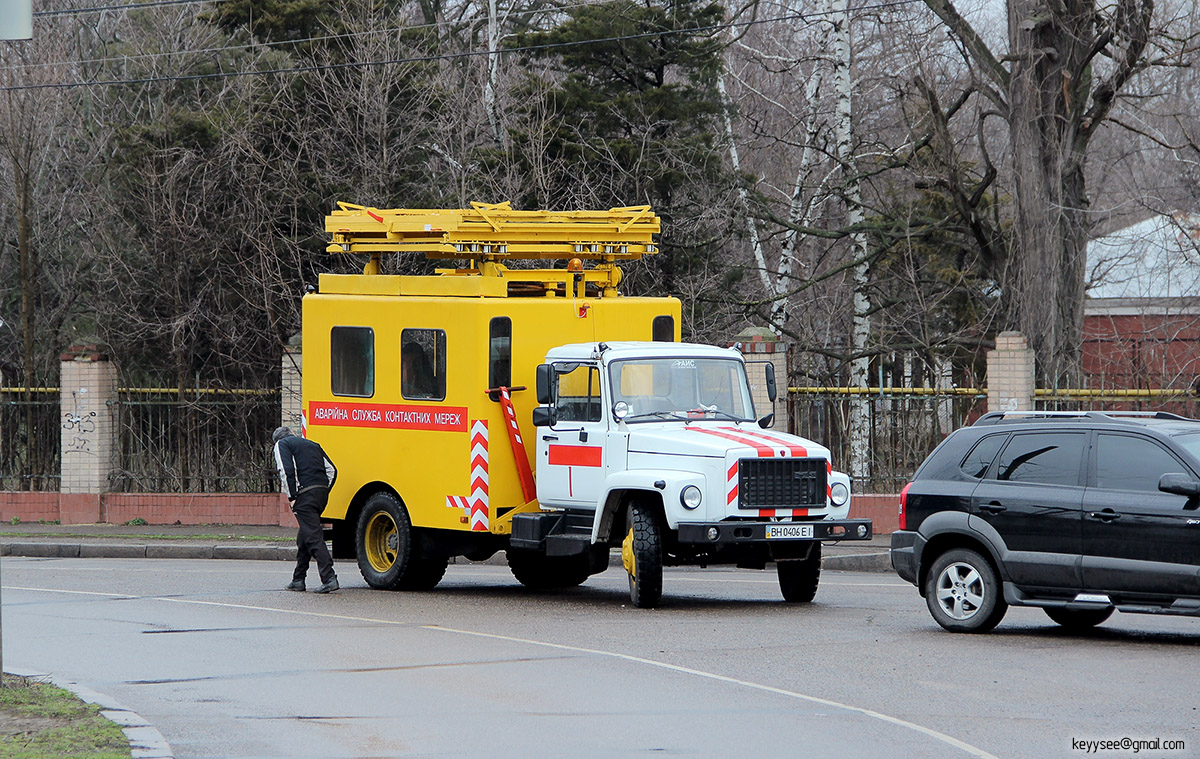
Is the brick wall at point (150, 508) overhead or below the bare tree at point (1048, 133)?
below

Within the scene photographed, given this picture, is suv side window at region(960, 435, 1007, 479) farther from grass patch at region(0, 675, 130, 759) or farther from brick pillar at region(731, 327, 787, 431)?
brick pillar at region(731, 327, 787, 431)

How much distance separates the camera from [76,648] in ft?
39.1

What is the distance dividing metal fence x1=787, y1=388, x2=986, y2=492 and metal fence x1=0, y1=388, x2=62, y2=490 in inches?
525

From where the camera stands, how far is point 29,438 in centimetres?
2572

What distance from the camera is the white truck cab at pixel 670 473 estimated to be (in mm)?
13422

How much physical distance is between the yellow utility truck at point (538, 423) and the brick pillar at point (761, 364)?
15.5ft

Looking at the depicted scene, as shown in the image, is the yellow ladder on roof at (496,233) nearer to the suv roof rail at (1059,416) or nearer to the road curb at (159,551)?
the road curb at (159,551)

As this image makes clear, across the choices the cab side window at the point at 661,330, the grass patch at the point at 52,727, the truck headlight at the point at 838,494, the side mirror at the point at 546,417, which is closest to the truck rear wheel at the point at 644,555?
the side mirror at the point at 546,417

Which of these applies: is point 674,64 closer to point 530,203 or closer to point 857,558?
point 530,203

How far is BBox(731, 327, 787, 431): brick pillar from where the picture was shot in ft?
69.2

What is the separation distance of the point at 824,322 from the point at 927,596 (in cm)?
2185

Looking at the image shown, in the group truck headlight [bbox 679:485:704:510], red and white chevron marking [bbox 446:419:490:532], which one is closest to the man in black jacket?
red and white chevron marking [bbox 446:419:490:532]

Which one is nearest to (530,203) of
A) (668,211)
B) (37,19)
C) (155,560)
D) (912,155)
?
(668,211)

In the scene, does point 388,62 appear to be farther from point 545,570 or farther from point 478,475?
point 478,475
